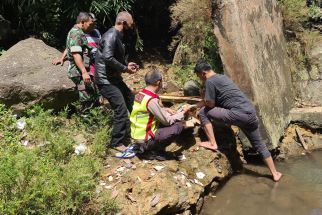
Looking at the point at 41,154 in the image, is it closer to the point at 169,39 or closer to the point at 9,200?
the point at 9,200

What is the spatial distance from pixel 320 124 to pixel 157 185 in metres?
3.50

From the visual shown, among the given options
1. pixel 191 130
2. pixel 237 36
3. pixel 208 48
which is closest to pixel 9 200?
pixel 191 130

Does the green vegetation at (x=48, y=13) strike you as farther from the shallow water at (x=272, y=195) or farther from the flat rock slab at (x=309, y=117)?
the shallow water at (x=272, y=195)

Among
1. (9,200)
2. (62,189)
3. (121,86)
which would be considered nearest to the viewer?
(9,200)

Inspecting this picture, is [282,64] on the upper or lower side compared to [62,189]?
upper

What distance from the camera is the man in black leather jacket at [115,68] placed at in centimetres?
550

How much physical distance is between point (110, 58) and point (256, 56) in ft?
7.97

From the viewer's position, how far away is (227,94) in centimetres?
568

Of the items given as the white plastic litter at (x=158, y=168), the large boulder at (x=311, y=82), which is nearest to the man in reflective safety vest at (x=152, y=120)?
the white plastic litter at (x=158, y=168)

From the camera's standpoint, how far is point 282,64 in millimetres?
7387

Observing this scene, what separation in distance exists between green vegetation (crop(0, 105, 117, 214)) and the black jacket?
0.63m

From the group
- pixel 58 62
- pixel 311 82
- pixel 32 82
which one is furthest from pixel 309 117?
pixel 32 82

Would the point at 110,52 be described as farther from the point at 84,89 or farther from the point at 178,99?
the point at 178,99

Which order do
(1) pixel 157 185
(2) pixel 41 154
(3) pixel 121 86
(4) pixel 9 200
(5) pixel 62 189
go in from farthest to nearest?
1. (3) pixel 121 86
2. (2) pixel 41 154
3. (1) pixel 157 185
4. (5) pixel 62 189
5. (4) pixel 9 200
